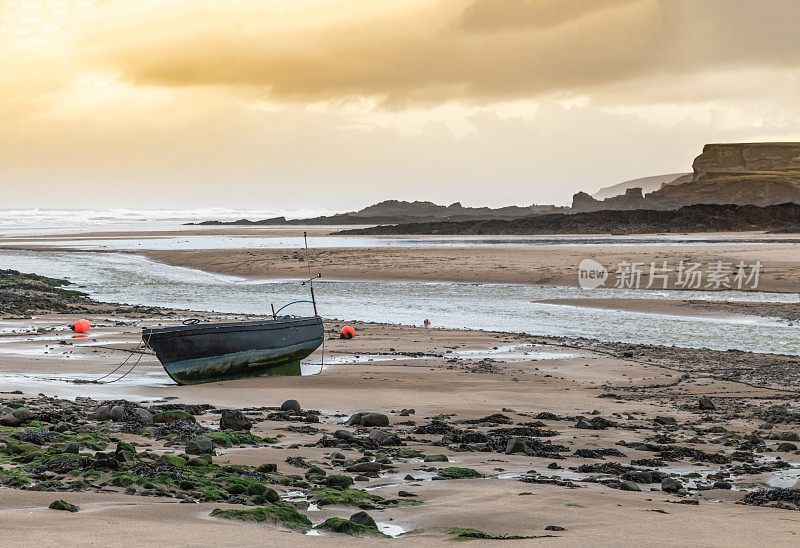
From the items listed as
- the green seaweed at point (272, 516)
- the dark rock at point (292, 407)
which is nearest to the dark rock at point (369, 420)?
the dark rock at point (292, 407)

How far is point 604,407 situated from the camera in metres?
11.1

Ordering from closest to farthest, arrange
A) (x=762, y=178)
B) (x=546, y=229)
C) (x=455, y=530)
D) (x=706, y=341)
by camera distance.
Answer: (x=455, y=530) → (x=706, y=341) → (x=546, y=229) → (x=762, y=178)

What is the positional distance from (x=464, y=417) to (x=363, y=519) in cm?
512

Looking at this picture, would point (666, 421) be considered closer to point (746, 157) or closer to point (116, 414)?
point (116, 414)

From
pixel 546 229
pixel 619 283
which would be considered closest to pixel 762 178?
pixel 546 229

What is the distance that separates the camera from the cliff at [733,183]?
130250mm

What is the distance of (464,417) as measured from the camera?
10227 millimetres

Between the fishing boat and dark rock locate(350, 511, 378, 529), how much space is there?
7711 mm

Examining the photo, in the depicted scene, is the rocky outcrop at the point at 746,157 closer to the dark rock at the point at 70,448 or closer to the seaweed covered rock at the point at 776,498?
the seaweed covered rock at the point at 776,498

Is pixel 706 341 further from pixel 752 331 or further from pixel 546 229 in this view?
pixel 546 229

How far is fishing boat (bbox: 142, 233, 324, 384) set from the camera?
12.4 m

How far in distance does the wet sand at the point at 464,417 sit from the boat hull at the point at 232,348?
438 mm

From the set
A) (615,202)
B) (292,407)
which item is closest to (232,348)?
(292,407)

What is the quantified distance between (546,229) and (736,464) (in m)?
76.2
